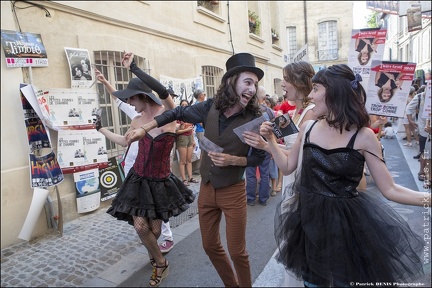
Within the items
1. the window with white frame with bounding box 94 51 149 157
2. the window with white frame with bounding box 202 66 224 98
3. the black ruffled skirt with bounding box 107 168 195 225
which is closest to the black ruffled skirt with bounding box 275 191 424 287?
the black ruffled skirt with bounding box 107 168 195 225

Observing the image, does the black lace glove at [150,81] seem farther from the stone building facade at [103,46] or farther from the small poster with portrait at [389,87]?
the small poster with portrait at [389,87]

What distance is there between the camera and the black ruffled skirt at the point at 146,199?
9.76 ft

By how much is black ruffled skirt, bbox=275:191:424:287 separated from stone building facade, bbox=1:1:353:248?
3880 millimetres

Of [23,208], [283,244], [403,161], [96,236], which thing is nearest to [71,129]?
[23,208]

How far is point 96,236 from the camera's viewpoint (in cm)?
434

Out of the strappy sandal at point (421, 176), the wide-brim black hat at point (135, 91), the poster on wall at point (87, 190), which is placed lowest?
the strappy sandal at point (421, 176)

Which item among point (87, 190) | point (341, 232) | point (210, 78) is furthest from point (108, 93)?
point (341, 232)

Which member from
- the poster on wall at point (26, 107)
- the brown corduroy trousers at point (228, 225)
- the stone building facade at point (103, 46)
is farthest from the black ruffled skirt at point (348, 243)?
the poster on wall at point (26, 107)

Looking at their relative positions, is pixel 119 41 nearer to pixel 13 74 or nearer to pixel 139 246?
pixel 13 74

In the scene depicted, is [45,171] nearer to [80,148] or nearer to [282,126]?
[80,148]

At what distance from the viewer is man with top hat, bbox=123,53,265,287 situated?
2400mm

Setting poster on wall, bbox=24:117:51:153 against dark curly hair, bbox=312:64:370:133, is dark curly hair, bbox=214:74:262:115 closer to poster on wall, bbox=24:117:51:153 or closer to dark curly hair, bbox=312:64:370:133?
dark curly hair, bbox=312:64:370:133

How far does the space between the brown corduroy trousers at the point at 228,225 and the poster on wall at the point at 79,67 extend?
11.7 feet

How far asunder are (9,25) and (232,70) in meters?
3.47
